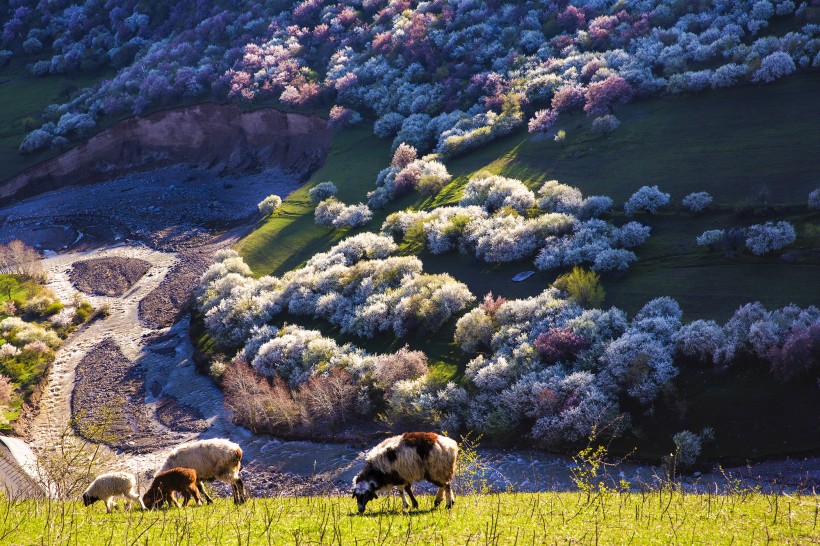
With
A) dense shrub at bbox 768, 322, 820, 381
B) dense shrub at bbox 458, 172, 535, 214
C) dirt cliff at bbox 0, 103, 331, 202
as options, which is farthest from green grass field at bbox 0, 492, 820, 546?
dirt cliff at bbox 0, 103, 331, 202

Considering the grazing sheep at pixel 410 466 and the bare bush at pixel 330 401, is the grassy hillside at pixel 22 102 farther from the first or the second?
the grazing sheep at pixel 410 466

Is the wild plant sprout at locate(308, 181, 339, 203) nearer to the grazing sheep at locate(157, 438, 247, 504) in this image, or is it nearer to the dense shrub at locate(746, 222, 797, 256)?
the dense shrub at locate(746, 222, 797, 256)

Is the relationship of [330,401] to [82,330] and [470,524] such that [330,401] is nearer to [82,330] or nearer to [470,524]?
[470,524]

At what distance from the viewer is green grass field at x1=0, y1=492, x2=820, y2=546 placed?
39.5 feet

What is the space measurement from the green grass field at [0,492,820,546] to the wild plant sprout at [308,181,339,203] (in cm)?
4778

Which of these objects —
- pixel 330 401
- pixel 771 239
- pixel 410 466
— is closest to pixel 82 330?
pixel 330 401

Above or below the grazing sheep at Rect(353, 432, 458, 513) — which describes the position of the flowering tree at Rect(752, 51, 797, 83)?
above

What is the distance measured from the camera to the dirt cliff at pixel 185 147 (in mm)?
80562

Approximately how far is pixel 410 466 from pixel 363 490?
1.23m

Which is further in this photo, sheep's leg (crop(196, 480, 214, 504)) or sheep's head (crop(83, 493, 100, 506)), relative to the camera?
sheep's head (crop(83, 493, 100, 506))

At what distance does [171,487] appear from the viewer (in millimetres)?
18953

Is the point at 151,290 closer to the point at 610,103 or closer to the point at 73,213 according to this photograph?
the point at 73,213

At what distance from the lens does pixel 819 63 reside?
156 ft

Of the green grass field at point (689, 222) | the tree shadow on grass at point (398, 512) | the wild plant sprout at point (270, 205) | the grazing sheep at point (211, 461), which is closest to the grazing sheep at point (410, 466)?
the tree shadow on grass at point (398, 512)
